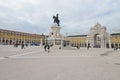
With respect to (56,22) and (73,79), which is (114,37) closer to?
(56,22)

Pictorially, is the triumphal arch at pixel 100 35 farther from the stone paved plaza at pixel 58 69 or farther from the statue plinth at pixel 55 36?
the stone paved plaza at pixel 58 69

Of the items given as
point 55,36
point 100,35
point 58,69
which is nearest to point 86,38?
point 100,35

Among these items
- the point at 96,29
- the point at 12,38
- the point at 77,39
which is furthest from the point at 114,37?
the point at 12,38

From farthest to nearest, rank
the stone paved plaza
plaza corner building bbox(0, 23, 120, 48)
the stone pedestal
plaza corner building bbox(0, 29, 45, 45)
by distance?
plaza corner building bbox(0, 29, 45, 45) → plaza corner building bbox(0, 23, 120, 48) → the stone pedestal → the stone paved plaza

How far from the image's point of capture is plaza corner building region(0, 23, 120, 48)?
78.4m

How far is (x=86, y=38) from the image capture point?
371ft

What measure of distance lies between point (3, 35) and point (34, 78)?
340 ft

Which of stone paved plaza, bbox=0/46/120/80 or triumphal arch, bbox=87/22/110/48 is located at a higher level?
triumphal arch, bbox=87/22/110/48

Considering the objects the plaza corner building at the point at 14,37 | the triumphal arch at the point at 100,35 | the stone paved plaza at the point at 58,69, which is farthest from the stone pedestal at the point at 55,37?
the plaza corner building at the point at 14,37

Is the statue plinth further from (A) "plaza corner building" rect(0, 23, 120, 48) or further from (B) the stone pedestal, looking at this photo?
(A) "plaza corner building" rect(0, 23, 120, 48)

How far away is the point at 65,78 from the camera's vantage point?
7559 millimetres

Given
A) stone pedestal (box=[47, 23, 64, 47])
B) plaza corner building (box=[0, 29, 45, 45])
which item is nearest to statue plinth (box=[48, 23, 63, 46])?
stone pedestal (box=[47, 23, 64, 47])

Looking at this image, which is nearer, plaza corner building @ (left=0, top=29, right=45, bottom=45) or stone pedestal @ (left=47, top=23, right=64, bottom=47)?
stone pedestal @ (left=47, top=23, right=64, bottom=47)

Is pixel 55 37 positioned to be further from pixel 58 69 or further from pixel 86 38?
pixel 86 38
